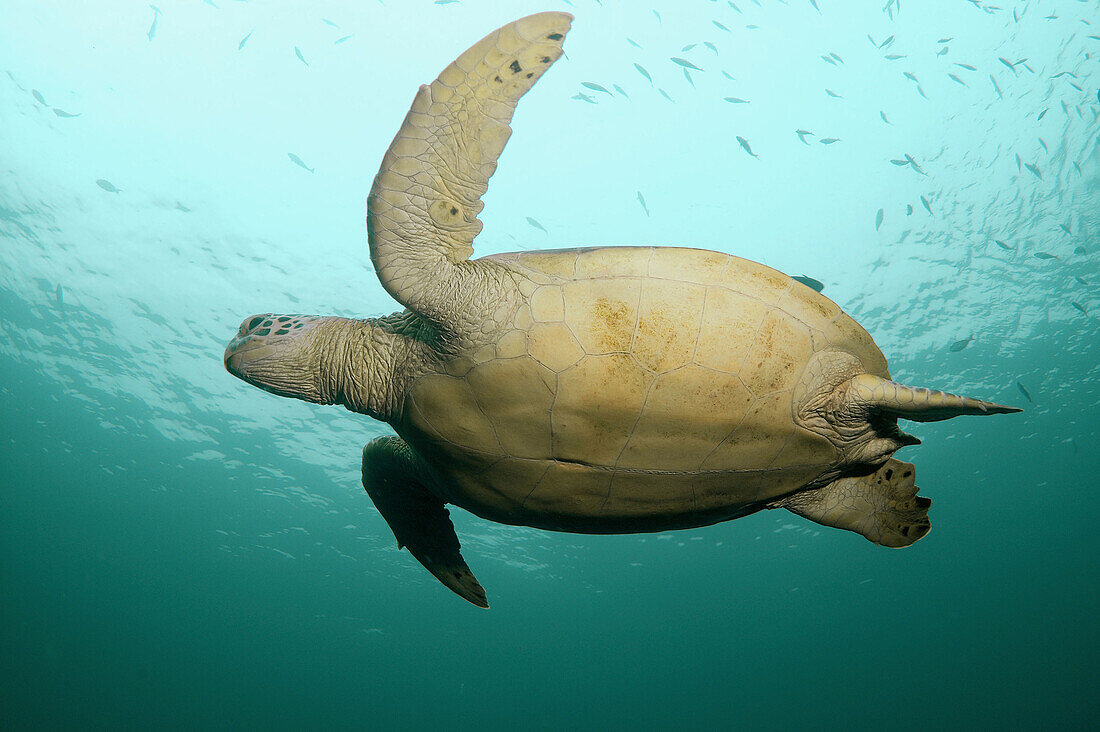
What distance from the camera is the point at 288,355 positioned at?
9.66 ft

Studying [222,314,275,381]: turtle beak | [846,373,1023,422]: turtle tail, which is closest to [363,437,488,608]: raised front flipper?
[222,314,275,381]: turtle beak

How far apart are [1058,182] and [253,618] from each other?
5221 centimetres

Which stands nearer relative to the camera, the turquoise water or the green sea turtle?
the green sea turtle

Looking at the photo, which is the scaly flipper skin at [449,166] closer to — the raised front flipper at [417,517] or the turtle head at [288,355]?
the turtle head at [288,355]

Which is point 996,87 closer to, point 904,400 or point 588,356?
point 904,400

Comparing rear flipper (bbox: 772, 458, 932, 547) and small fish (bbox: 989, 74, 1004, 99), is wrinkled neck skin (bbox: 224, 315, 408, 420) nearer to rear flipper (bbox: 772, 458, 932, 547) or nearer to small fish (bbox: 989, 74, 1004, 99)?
rear flipper (bbox: 772, 458, 932, 547)

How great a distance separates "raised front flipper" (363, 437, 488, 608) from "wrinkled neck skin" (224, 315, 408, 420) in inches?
20.8

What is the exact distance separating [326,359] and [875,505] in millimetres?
3519

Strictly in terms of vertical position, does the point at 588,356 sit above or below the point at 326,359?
above

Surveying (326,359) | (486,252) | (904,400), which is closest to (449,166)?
(326,359)

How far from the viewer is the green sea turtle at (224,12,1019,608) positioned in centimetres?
233

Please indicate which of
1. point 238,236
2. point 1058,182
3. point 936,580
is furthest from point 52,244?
point 936,580

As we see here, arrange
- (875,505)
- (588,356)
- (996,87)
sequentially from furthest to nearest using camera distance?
(996,87), (875,505), (588,356)

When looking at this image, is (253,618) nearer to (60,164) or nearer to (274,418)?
(274,418)
